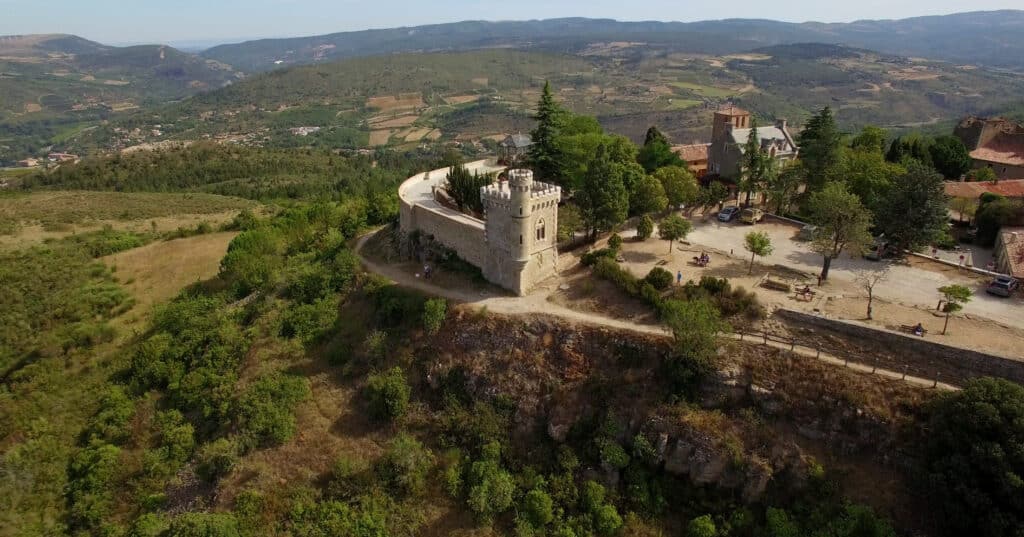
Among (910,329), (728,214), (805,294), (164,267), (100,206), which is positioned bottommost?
(164,267)

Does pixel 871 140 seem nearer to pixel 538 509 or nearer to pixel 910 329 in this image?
pixel 910 329

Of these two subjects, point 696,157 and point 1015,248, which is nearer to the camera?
point 1015,248

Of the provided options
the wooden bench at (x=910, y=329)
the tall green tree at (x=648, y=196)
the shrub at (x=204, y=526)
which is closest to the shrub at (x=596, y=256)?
the tall green tree at (x=648, y=196)

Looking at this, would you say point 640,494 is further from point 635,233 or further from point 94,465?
point 94,465

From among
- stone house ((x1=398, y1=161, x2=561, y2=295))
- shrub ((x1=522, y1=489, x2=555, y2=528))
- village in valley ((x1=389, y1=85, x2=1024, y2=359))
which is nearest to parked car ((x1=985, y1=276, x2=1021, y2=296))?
village in valley ((x1=389, y1=85, x2=1024, y2=359))

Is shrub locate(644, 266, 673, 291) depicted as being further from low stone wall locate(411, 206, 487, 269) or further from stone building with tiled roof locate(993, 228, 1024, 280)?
stone building with tiled roof locate(993, 228, 1024, 280)

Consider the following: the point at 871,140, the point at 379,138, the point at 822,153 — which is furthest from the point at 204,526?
the point at 379,138

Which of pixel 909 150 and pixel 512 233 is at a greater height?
pixel 909 150
